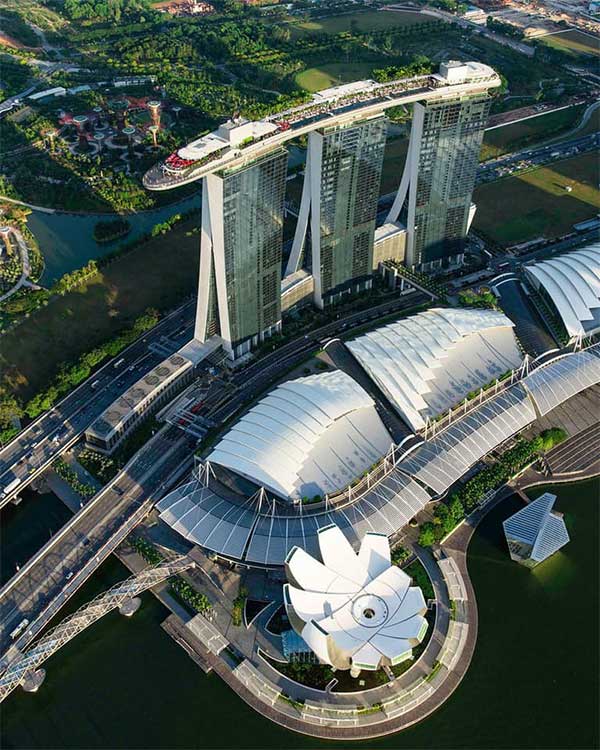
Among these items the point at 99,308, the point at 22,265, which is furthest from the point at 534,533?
the point at 22,265

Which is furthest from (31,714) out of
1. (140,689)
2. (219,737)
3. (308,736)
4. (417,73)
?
(417,73)

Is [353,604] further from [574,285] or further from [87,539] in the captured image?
[574,285]

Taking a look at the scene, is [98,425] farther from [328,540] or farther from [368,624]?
[368,624]

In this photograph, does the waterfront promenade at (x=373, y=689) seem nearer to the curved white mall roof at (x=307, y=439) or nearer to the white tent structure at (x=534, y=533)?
the white tent structure at (x=534, y=533)

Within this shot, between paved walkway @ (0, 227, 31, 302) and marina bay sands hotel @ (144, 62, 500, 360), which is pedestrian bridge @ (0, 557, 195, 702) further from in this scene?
paved walkway @ (0, 227, 31, 302)

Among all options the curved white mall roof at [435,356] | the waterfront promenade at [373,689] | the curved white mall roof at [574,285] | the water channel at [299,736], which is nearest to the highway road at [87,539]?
the water channel at [299,736]
